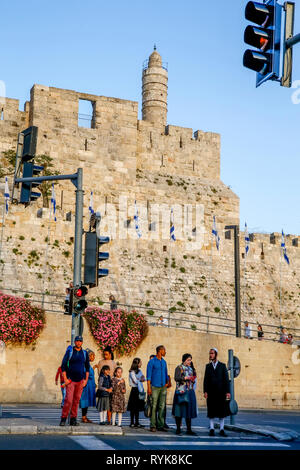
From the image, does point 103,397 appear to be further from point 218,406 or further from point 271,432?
point 271,432

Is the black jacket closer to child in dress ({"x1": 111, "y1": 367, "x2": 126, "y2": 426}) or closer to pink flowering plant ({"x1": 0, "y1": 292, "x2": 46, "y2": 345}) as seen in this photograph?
child in dress ({"x1": 111, "y1": 367, "x2": 126, "y2": 426})

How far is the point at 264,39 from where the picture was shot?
697cm

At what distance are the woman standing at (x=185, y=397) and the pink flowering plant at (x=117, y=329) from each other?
9.14m

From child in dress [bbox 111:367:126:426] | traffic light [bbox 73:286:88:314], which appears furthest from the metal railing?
child in dress [bbox 111:367:126:426]

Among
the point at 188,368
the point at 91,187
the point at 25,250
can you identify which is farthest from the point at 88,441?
the point at 91,187

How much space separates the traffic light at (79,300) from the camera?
12.6m

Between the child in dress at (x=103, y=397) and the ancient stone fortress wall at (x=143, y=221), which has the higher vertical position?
the ancient stone fortress wall at (x=143, y=221)

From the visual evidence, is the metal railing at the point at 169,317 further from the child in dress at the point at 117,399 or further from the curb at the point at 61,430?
the curb at the point at 61,430

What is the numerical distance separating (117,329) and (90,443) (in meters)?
11.9

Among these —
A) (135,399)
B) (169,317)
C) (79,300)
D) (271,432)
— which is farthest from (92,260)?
(169,317)

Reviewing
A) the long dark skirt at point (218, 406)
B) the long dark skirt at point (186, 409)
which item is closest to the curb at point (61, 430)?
the long dark skirt at point (186, 409)

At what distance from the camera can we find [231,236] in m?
35.8

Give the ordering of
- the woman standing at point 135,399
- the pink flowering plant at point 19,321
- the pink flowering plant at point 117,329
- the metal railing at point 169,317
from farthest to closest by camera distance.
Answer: the metal railing at point 169,317
the pink flowering plant at point 117,329
the pink flowering plant at point 19,321
the woman standing at point 135,399
